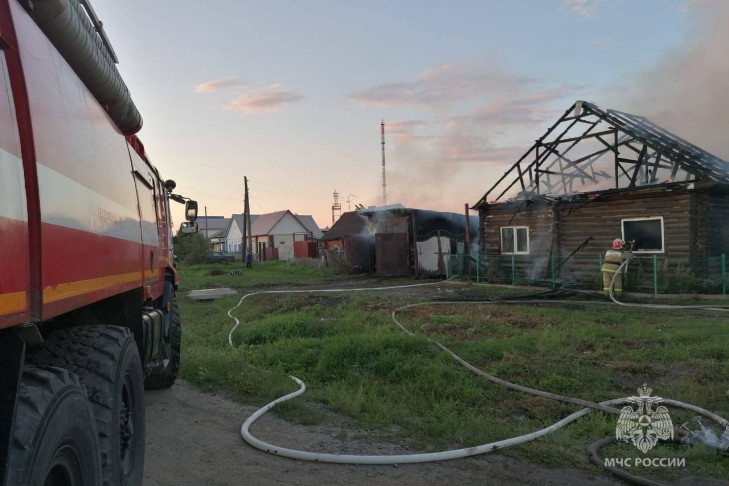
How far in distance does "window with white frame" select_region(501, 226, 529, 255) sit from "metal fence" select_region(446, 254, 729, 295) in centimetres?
34

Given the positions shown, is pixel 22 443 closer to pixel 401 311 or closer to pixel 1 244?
pixel 1 244

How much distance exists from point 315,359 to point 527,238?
14909mm

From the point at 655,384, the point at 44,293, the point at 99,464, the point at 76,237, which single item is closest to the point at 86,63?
the point at 76,237

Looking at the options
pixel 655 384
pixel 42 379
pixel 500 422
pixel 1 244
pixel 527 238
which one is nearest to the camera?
pixel 1 244

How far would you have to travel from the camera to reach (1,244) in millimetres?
1632

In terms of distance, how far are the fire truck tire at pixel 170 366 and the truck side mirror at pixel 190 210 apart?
1811 mm

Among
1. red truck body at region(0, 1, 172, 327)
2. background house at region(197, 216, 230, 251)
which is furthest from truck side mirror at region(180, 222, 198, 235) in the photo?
background house at region(197, 216, 230, 251)

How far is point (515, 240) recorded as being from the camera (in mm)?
21125

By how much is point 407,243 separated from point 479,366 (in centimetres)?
1816

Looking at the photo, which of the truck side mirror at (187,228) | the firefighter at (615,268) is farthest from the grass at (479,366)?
the firefighter at (615,268)

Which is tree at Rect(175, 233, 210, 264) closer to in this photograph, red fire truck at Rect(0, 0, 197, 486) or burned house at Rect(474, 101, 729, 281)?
burned house at Rect(474, 101, 729, 281)

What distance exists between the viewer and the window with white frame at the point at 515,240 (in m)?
20.8

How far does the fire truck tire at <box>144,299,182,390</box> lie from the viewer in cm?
631

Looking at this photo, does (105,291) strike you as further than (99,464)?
Yes
